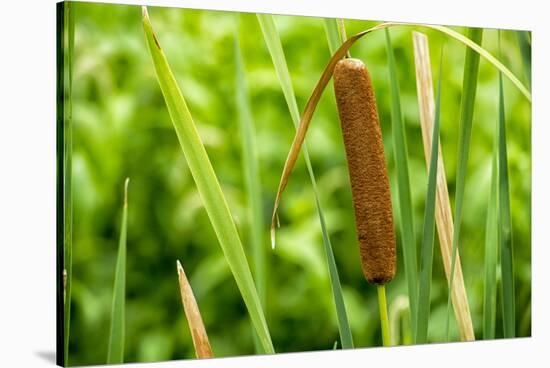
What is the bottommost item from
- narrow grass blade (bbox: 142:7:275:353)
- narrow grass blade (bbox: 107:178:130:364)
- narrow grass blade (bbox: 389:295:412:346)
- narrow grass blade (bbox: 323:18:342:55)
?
narrow grass blade (bbox: 389:295:412:346)

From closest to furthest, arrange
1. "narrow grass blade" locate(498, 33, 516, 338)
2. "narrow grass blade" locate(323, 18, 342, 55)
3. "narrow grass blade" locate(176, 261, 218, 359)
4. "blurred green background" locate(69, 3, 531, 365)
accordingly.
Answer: "narrow grass blade" locate(176, 261, 218, 359)
"blurred green background" locate(69, 3, 531, 365)
"narrow grass blade" locate(323, 18, 342, 55)
"narrow grass blade" locate(498, 33, 516, 338)

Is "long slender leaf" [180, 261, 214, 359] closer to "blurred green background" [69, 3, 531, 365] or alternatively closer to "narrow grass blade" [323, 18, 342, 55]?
"blurred green background" [69, 3, 531, 365]

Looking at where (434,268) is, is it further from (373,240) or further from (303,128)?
(303,128)

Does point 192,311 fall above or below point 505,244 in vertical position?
above

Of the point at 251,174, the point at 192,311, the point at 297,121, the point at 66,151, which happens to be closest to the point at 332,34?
the point at 297,121

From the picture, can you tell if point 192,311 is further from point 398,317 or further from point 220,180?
point 398,317

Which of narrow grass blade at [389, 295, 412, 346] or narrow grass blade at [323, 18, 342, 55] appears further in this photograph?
narrow grass blade at [389, 295, 412, 346]

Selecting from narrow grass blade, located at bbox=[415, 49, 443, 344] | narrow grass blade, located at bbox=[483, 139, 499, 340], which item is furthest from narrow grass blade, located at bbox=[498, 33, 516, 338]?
narrow grass blade, located at bbox=[415, 49, 443, 344]
